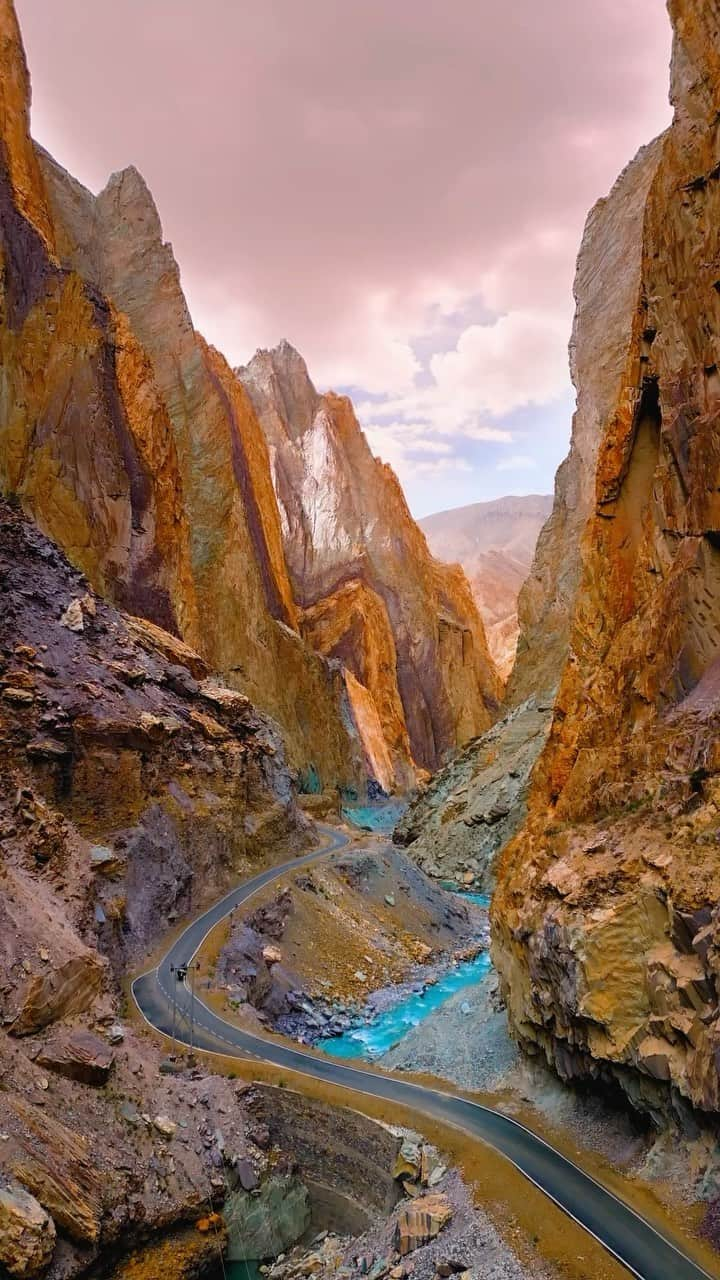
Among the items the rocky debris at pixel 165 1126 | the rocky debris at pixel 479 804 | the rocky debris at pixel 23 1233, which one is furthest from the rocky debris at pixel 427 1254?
the rocky debris at pixel 479 804

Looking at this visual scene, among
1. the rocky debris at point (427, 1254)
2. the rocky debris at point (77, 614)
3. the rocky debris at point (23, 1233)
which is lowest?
the rocky debris at point (427, 1254)

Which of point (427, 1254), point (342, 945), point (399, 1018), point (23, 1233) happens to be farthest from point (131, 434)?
point (427, 1254)

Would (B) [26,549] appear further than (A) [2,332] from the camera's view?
No

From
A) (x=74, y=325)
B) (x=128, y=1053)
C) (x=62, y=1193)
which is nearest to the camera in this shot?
(x=62, y=1193)

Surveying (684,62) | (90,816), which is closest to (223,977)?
(90,816)

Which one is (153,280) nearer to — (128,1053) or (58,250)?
(58,250)

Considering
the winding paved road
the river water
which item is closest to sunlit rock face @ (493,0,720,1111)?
the winding paved road

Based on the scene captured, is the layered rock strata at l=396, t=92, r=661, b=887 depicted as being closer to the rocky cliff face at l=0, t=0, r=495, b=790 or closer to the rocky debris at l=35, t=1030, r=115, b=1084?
the rocky cliff face at l=0, t=0, r=495, b=790

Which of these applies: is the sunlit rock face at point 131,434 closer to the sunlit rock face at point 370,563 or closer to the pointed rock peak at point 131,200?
the pointed rock peak at point 131,200
